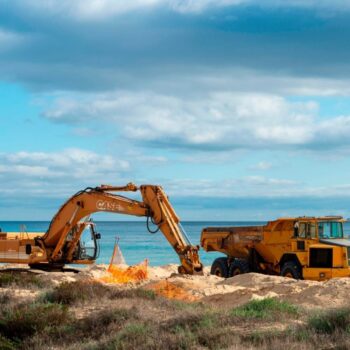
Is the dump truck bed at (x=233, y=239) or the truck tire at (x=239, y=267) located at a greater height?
the dump truck bed at (x=233, y=239)

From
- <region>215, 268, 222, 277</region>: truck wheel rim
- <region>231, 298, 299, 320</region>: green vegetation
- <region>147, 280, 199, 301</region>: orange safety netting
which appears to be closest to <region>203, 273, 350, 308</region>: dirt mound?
<region>147, 280, 199, 301</region>: orange safety netting

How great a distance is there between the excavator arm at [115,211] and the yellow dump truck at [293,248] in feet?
8.55

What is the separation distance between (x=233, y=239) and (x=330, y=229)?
13.0ft

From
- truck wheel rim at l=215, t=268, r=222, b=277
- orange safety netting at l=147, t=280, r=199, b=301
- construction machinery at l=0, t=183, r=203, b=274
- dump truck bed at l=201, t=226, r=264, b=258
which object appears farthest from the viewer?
truck wheel rim at l=215, t=268, r=222, b=277

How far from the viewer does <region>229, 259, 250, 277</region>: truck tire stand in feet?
90.8

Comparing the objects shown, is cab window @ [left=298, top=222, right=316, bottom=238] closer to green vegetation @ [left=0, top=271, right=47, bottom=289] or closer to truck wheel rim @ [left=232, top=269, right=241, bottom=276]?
truck wheel rim @ [left=232, top=269, right=241, bottom=276]

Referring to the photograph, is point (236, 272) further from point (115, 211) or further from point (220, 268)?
point (115, 211)

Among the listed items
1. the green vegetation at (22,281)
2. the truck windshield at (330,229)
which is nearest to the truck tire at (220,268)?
the truck windshield at (330,229)

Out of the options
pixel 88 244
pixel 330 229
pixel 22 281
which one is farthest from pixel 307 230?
pixel 88 244

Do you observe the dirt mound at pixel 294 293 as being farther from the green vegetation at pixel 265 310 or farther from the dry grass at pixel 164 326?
the dry grass at pixel 164 326

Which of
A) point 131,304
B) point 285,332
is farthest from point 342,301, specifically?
point 285,332

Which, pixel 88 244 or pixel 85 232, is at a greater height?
pixel 85 232

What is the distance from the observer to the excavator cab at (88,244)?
30.4 m

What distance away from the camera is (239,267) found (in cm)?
2800
